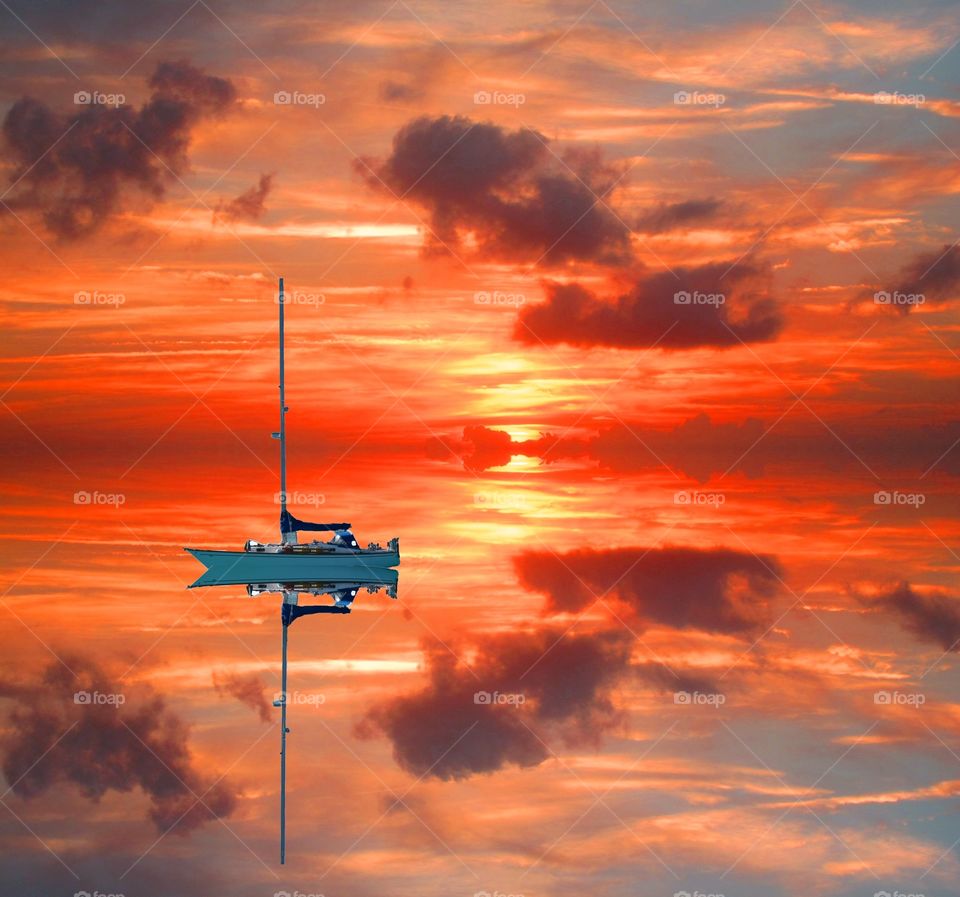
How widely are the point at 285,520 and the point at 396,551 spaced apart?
881cm

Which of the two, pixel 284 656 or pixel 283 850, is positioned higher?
pixel 284 656

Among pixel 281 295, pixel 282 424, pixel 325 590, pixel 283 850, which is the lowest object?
pixel 283 850

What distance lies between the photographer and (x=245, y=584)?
120438 millimetres

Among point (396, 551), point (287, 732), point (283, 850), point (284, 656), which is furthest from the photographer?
point (396, 551)

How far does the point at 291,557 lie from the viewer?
120688mm

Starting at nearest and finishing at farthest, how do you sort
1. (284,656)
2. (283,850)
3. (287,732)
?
(283,850), (287,732), (284,656)

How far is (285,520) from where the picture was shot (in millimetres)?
124438

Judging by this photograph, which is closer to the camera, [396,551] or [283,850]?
[283,850]

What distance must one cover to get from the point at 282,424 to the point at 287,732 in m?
26.6

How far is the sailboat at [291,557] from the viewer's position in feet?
393

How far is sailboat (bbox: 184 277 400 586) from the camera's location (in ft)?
393

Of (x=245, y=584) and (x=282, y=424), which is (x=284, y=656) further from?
(x=282, y=424)

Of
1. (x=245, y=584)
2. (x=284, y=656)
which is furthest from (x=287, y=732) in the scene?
(x=245, y=584)

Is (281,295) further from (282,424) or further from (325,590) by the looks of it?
(325,590)
